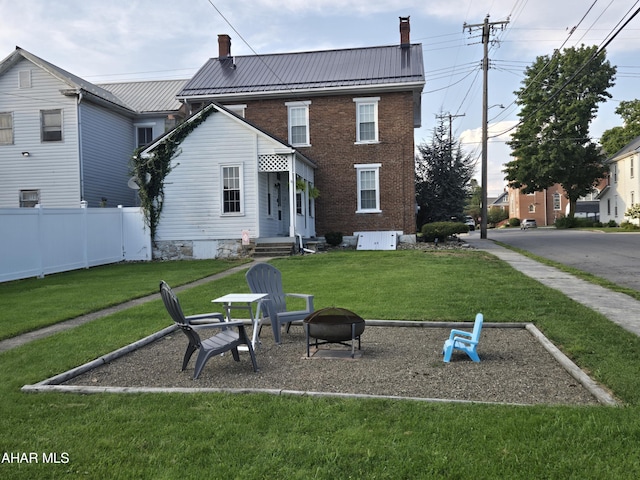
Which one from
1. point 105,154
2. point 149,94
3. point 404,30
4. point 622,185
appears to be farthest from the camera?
point 622,185

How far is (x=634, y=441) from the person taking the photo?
3.49 metres

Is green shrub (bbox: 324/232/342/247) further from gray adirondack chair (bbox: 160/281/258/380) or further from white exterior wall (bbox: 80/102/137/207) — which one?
gray adirondack chair (bbox: 160/281/258/380)

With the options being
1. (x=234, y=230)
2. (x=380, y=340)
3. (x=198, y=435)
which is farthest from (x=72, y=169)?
(x=198, y=435)

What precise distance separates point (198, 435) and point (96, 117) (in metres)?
23.1

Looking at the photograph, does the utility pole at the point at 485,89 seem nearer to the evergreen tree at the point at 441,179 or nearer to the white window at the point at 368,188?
the evergreen tree at the point at 441,179

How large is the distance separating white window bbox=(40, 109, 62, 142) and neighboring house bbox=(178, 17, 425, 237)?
17.4 ft

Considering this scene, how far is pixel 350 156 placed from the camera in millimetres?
23219

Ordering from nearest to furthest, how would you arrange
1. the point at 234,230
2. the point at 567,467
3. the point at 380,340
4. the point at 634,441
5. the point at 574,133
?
the point at 567,467
the point at 634,441
the point at 380,340
the point at 234,230
the point at 574,133

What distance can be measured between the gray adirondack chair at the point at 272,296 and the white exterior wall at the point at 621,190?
44.8 m

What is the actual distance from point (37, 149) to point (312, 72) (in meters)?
12.7

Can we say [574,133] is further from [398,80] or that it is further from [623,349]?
[623,349]

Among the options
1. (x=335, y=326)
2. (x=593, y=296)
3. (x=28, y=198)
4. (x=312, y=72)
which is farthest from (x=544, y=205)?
(x=335, y=326)

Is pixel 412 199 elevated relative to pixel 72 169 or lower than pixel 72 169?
lower

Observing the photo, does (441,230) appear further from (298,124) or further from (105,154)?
(105,154)
